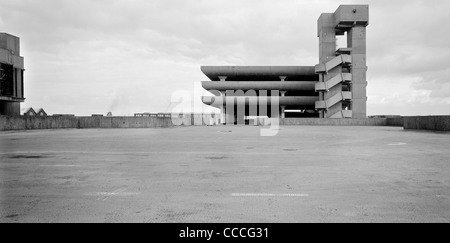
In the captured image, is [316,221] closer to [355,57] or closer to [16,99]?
[16,99]

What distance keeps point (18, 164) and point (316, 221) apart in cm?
900

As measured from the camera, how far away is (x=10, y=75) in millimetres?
45906

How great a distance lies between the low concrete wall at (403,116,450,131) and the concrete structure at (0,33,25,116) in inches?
2015

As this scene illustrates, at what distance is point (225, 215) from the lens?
4.45 metres

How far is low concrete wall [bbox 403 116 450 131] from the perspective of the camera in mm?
27500

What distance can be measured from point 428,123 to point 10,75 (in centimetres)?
5267

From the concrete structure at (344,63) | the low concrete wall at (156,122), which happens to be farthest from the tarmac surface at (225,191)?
the concrete structure at (344,63)

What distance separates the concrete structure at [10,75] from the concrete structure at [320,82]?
37661 millimetres

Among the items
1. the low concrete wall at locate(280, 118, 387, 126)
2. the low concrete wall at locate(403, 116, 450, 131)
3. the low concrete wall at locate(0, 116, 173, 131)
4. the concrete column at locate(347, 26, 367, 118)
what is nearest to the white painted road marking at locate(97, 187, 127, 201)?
the low concrete wall at locate(403, 116, 450, 131)

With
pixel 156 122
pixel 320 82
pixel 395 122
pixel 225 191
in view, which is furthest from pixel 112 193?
pixel 320 82

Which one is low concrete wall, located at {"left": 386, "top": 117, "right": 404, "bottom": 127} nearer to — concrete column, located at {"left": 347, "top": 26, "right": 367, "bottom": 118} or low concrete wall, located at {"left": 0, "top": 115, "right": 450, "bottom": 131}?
low concrete wall, located at {"left": 0, "top": 115, "right": 450, "bottom": 131}

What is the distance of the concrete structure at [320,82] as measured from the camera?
6438 cm
